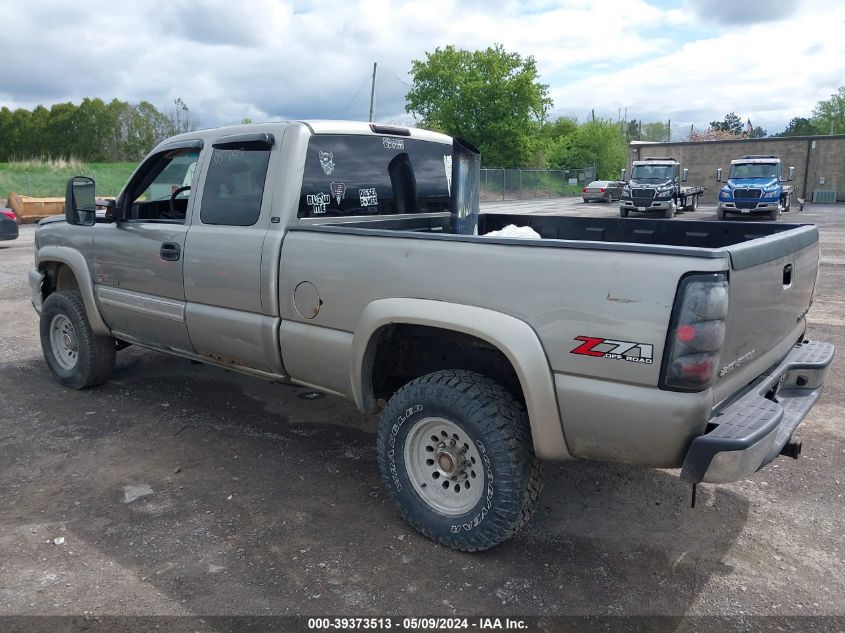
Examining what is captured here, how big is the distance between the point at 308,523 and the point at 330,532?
0.15 metres

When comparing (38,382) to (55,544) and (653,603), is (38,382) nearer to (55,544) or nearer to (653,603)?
(55,544)

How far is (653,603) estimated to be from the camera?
285 cm

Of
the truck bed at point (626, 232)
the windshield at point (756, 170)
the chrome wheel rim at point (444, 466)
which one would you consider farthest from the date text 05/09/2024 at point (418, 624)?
the windshield at point (756, 170)

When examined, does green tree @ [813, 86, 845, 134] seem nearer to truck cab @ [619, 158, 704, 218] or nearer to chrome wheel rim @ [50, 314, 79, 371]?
truck cab @ [619, 158, 704, 218]

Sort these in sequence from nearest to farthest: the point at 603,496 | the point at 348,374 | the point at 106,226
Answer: the point at 348,374, the point at 603,496, the point at 106,226

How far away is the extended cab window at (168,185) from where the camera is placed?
4.60m

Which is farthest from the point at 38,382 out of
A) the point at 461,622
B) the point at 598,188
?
the point at 598,188

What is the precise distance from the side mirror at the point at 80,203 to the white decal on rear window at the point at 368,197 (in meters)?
2.11

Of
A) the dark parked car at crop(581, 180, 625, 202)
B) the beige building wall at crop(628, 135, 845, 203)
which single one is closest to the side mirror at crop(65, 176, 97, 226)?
the dark parked car at crop(581, 180, 625, 202)

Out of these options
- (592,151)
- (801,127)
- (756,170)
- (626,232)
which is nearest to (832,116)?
(801,127)

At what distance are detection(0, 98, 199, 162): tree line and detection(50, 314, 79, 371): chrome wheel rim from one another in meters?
59.4

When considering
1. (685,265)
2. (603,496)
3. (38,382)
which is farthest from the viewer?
(38,382)

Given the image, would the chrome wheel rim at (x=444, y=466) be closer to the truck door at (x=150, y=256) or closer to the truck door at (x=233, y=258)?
the truck door at (x=233, y=258)

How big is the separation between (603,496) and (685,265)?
179 centimetres
